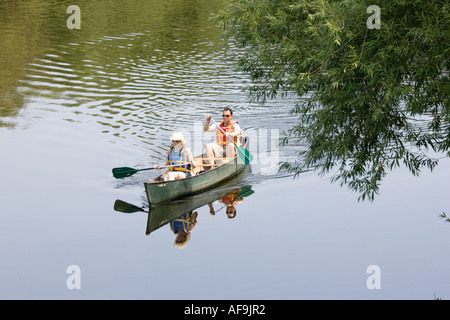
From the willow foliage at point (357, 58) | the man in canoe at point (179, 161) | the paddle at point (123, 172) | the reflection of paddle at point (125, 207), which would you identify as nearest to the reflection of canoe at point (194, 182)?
the man in canoe at point (179, 161)

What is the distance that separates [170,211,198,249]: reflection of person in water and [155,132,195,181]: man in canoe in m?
0.90

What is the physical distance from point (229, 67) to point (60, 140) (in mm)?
10563

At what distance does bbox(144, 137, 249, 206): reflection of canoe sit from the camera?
1670cm

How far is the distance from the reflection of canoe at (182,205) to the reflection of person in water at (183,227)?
0.17 m

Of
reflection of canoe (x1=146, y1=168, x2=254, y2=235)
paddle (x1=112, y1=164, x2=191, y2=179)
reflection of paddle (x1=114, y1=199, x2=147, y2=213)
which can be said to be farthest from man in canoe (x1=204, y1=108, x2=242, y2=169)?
reflection of paddle (x1=114, y1=199, x2=147, y2=213)

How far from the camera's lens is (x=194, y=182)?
1756cm

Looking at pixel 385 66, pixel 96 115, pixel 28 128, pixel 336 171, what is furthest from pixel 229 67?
pixel 385 66

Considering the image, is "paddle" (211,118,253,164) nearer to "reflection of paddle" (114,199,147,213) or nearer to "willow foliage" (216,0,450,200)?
"reflection of paddle" (114,199,147,213)

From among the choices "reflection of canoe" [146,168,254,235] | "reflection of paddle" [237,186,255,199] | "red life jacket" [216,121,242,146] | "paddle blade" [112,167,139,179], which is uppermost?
"red life jacket" [216,121,242,146]

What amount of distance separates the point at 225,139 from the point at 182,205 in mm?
2492

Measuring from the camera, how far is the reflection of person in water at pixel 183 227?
50.6 feet

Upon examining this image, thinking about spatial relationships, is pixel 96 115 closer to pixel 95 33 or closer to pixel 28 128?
pixel 28 128

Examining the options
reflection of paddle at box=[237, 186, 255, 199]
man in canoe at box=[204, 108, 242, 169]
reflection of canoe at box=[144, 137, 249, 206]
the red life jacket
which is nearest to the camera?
reflection of canoe at box=[144, 137, 249, 206]

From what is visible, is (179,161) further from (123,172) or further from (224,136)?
(224,136)
